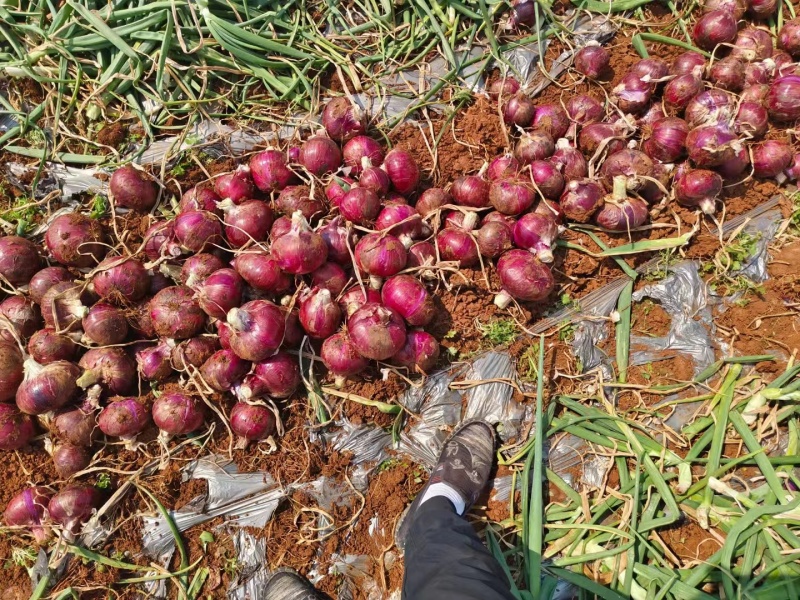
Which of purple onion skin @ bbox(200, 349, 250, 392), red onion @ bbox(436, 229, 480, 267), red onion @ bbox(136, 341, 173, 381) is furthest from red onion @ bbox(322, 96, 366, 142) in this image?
red onion @ bbox(136, 341, 173, 381)

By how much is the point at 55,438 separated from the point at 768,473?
3398mm

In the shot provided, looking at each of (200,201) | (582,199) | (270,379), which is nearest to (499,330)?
(582,199)

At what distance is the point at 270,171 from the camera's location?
252 cm

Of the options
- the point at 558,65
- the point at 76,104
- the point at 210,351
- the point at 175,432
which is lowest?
the point at 175,432

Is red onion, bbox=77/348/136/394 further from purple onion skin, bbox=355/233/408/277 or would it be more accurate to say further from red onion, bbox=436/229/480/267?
red onion, bbox=436/229/480/267

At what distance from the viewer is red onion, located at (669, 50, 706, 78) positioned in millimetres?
2719

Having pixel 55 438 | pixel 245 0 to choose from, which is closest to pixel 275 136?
pixel 245 0

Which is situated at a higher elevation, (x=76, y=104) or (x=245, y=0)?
(x=245, y=0)

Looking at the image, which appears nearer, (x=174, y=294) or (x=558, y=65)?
(x=174, y=294)

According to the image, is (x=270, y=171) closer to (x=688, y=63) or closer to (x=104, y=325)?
(x=104, y=325)

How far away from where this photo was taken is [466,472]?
2.16 m

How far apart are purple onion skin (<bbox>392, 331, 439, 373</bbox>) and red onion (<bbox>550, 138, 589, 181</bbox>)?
124 centimetres

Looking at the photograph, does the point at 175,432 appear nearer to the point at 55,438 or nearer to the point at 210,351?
the point at 210,351

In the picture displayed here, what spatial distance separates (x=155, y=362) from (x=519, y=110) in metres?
2.46
